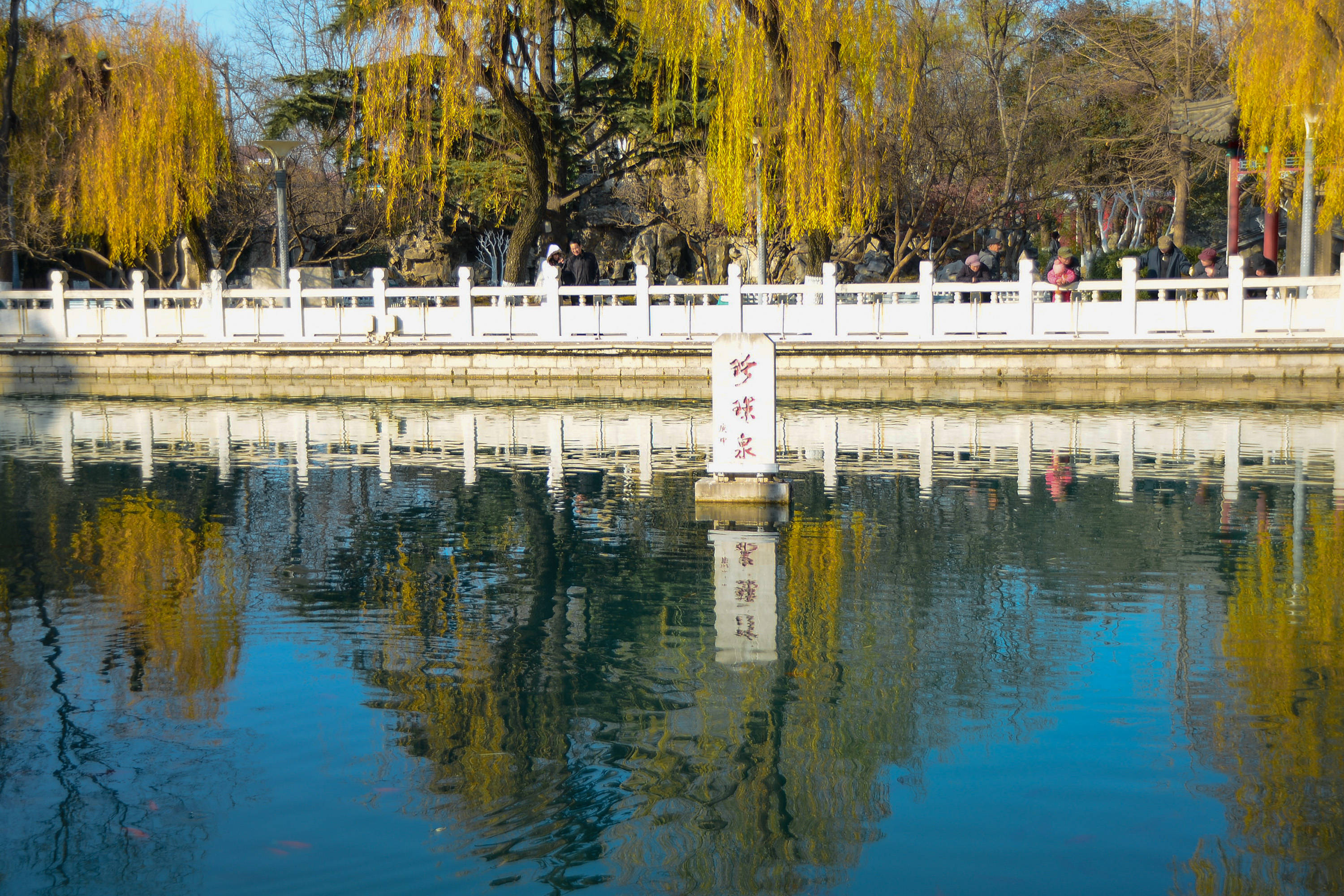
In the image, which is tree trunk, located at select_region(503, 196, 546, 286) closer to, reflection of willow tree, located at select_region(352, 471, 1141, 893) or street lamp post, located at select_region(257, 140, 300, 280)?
street lamp post, located at select_region(257, 140, 300, 280)

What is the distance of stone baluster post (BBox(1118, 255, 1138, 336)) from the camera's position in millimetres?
18859

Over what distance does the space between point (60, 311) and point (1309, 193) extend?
20.3 metres

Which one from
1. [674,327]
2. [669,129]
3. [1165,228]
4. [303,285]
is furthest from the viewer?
[1165,228]

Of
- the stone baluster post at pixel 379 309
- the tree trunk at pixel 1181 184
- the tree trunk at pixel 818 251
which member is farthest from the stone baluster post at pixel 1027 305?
the tree trunk at pixel 1181 184

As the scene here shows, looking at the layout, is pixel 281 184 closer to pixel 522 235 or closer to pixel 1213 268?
pixel 522 235

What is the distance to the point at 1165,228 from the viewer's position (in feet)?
156

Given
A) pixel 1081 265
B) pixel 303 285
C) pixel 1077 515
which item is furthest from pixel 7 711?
pixel 1081 265

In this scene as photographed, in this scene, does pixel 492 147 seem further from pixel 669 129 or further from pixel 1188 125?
pixel 1188 125

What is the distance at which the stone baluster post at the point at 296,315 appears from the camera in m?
21.8

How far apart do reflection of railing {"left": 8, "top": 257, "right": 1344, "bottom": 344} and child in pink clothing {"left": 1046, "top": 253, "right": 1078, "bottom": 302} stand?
15cm

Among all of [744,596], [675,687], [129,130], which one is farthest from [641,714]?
[129,130]

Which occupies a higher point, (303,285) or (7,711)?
(303,285)

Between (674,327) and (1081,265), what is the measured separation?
1886cm

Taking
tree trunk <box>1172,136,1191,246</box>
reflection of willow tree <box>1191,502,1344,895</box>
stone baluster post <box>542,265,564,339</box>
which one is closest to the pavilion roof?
tree trunk <box>1172,136,1191,246</box>
